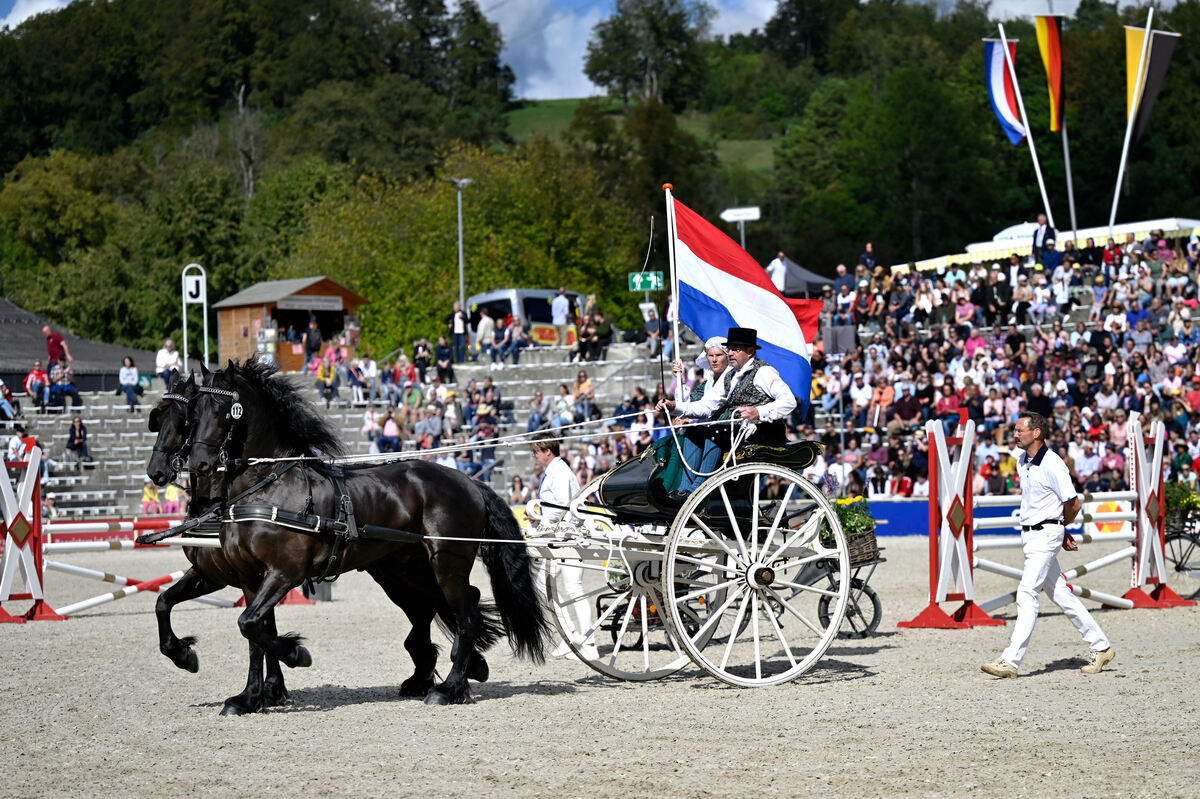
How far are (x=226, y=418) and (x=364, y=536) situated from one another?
1.12 metres

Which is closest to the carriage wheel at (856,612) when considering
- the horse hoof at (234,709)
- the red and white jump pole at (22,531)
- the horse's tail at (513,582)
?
the horse's tail at (513,582)

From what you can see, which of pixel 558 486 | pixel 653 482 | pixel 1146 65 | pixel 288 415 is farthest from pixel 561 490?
pixel 1146 65

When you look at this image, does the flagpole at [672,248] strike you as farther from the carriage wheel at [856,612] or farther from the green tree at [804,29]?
the green tree at [804,29]

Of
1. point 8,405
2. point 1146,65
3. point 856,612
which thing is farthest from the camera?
point 1146,65

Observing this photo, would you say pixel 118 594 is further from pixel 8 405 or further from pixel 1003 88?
pixel 1003 88

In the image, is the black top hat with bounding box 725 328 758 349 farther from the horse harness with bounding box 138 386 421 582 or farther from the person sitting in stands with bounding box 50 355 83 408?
the person sitting in stands with bounding box 50 355 83 408

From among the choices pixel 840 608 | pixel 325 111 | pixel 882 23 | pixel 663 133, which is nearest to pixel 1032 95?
pixel 663 133

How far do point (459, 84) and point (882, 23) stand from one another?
3194 cm

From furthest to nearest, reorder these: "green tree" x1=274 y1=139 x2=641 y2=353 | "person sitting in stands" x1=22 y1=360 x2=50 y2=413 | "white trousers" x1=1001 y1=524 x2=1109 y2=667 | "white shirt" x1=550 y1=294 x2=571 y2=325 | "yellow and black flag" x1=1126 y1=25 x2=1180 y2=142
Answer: "green tree" x1=274 y1=139 x2=641 y2=353 < "white shirt" x1=550 y1=294 x2=571 y2=325 < "person sitting in stands" x1=22 y1=360 x2=50 y2=413 < "yellow and black flag" x1=1126 y1=25 x2=1180 y2=142 < "white trousers" x1=1001 y1=524 x2=1109 y2=667

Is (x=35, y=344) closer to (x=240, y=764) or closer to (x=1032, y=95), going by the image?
(x=240, y=764)

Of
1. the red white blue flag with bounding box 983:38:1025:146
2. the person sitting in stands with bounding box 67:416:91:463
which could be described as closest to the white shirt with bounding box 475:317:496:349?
the person sitting in stands with bounding box 67:416:91:463

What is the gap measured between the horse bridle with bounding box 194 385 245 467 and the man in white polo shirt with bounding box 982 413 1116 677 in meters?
5.18

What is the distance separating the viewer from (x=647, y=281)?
1106 cm

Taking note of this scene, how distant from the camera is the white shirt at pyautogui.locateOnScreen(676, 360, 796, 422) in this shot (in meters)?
9.03
